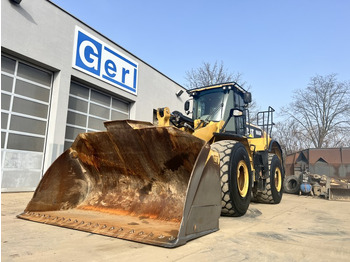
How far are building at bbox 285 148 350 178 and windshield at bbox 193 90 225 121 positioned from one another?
28.6 feet

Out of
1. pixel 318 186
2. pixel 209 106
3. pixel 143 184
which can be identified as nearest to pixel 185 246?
pixel 143 184

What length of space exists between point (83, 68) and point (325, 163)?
11.6 m

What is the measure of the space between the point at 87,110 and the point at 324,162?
437 inches

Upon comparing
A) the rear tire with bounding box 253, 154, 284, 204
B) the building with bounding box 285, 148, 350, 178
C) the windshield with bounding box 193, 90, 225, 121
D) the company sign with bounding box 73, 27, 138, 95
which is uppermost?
the company sign with bounding box 73, 27, 138, 95

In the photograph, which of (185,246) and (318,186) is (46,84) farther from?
(318,186)

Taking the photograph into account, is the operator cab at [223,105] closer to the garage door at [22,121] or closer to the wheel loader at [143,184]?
the wheel loader at [143,184]

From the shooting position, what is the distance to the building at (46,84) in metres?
7.63

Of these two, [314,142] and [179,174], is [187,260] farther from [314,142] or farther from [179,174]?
[314,142]

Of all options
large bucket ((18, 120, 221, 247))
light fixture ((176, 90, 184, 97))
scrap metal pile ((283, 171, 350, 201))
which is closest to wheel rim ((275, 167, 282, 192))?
scrap metal pile ((283, 171, 350, 201))

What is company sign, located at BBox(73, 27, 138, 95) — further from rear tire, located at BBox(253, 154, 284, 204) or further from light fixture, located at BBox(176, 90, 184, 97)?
rear tire, located at BBox(253, 154, 284, 204)

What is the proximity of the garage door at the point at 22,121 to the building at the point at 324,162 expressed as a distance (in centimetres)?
1138

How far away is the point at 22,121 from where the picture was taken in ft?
26.3

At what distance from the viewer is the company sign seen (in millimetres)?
9584

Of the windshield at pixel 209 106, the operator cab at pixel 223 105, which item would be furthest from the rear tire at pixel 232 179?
the windshield at pixel 209 106
